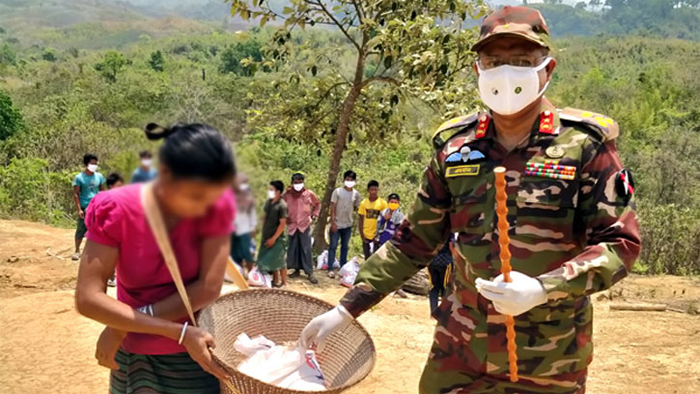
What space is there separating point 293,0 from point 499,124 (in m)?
6.04

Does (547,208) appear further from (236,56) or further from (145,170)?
(236,56)

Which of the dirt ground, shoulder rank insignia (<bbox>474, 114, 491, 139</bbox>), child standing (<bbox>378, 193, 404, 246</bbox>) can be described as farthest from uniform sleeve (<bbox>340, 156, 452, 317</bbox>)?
child standing (<bbox>378, 193, 404, 246</bbox>)

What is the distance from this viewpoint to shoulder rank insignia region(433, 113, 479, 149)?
79.9 inches

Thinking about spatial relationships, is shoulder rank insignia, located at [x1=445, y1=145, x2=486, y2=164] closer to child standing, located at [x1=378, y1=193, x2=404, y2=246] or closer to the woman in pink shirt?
the woman in pink shirt

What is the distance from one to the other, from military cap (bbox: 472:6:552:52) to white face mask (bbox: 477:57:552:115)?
82mm

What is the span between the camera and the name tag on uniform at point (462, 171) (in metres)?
1.87

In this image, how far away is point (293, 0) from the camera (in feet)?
24.7

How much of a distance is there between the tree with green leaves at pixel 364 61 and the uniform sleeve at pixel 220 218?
5.42 metres

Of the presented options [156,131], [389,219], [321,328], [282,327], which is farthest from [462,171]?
[389,219]

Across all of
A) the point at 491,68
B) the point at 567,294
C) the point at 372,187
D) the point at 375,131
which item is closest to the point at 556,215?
the point at 567,294

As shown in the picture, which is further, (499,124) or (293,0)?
(293,0)

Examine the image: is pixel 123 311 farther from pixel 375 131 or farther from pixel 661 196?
pixel 661 196

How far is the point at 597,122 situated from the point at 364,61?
6.73 meters

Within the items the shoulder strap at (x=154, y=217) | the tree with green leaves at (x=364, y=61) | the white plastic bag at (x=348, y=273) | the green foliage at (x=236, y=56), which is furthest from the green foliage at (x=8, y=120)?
the green foliage at (x=236, y=56)
